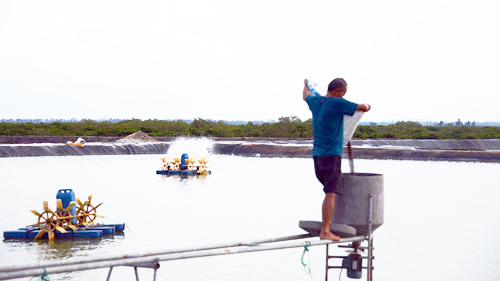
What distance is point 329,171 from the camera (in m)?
8.62

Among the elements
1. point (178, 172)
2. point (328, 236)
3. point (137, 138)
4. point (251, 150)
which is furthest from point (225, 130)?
point (328, 236)

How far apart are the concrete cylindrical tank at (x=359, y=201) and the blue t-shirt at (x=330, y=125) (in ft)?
1.89

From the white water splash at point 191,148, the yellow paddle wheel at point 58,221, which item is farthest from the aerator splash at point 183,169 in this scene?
the white water splash at point 191,148

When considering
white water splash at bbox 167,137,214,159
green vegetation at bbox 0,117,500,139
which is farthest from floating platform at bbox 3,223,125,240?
green vegetation at bbox 0,117,500,139

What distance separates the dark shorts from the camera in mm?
8594

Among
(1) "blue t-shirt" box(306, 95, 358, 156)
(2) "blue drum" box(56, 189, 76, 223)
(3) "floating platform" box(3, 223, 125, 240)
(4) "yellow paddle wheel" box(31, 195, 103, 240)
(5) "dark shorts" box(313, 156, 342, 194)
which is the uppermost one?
(1) "blue t-shirt" box(306, 95, 358, 156)

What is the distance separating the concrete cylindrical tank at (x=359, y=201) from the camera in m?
8.95

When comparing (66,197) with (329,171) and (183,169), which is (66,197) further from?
(183,169)

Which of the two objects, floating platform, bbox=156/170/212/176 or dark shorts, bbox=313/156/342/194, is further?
floating platform, bbox=156/170/212/176

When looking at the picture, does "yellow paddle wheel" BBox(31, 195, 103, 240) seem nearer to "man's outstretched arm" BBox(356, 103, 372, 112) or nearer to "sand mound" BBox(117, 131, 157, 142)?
"man's outstretched arm" BBox(356, 103, 372, 112)

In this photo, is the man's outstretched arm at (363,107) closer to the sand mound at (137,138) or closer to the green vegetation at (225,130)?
the sand mound at (137,138)

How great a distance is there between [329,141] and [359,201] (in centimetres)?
94

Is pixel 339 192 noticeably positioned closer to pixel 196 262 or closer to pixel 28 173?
pixel 196 262

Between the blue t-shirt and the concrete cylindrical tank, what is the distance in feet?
1.89
